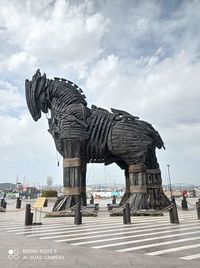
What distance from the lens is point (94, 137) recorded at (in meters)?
16.2

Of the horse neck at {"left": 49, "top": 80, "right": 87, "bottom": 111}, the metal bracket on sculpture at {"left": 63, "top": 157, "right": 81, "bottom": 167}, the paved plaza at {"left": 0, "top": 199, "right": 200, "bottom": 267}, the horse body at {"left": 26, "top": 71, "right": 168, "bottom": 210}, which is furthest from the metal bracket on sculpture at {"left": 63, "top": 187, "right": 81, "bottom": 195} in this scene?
the paved plaza at {"left": 0, "top": 199, "right": 200, "bottom": 267}

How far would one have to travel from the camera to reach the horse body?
15.4m

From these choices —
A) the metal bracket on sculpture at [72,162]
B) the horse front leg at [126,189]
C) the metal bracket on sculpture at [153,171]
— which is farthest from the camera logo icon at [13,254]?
the horse front leg at [126,189]

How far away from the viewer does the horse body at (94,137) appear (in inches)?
607

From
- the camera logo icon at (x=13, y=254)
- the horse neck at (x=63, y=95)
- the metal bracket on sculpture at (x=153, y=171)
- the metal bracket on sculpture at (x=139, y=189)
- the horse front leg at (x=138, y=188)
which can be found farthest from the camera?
the horse neck at (x=63, y=95)

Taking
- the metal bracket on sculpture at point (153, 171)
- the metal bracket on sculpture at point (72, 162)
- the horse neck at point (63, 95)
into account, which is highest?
the horse neck at point (63, 95)

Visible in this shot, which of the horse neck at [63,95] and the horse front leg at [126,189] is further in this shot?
the horse front leg at [126,189]

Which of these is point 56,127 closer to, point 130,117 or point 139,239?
point 130,117

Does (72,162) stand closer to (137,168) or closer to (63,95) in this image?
(137,168)

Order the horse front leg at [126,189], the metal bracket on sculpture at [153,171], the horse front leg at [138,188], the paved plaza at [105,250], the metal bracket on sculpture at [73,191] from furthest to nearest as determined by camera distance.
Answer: the horse front leg at [126,189]
the metal bracket on sculpture at [153,171]
the metal bracket on sculpture at [73,191]
the horse front leg at [138,188]
the paved plaza at [105,250]

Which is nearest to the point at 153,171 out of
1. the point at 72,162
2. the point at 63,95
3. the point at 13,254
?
the point at 72,162

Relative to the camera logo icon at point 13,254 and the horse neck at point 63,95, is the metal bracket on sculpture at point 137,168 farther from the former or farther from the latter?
the camera logo icon at point 13,254

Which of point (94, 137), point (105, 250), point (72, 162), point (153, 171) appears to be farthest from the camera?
point (153, 171)

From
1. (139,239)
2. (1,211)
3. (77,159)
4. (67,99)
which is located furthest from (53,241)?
(1,211)
